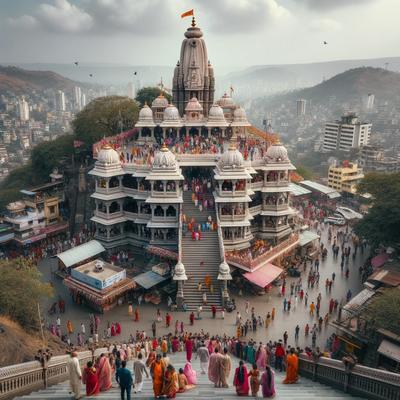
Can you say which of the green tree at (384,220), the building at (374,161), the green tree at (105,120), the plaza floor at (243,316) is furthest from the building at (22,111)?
the green tree at (384,220)

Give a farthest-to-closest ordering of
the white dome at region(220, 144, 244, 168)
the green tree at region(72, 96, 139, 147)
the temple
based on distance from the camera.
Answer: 1. the green tree at region(72, 96, 139, 147)
2. the white dome at region(220, 144, 244, 168)
3. the temple

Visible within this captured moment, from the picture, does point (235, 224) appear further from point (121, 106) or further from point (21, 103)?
point (21, 103)

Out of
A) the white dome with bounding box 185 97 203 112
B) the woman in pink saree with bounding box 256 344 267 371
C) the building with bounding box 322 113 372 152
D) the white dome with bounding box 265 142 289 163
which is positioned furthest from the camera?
the building with bounding box 322 113 372 152

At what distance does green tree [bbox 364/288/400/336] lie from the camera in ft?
53.8

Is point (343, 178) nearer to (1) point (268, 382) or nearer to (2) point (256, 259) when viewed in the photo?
(2) point (256, 259)

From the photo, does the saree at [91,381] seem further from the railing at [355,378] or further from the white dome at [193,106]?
the white dome at [193,106]

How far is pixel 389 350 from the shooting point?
15.7 m

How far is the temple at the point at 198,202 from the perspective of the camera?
24.9m

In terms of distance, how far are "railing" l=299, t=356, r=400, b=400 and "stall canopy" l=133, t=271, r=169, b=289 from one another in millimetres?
12611

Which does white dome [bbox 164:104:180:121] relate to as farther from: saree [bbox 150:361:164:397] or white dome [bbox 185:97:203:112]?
saree [bbox 150:361:164:397]

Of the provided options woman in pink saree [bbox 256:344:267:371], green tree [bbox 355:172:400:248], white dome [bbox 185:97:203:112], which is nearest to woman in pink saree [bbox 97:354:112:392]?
woman in pink saree [bbox 256:344:267:371]

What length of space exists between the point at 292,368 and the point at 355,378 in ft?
5.63

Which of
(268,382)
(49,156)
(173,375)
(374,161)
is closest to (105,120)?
(49,156)

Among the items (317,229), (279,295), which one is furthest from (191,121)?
(279,295)
